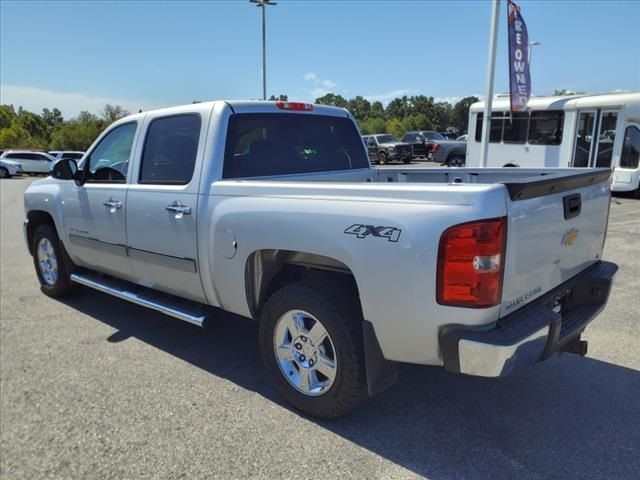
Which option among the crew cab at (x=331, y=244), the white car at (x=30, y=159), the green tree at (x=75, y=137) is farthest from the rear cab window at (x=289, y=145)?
the green tree at (x=75, y=137)

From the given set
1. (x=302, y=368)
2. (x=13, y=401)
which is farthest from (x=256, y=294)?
(x=13, y=401)

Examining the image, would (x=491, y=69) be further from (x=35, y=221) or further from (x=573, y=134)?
(x=35, y=221)

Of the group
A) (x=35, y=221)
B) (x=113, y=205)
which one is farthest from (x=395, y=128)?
(x=113, y=205)

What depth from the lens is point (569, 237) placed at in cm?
281

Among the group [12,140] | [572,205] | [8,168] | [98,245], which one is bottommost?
[8,168]

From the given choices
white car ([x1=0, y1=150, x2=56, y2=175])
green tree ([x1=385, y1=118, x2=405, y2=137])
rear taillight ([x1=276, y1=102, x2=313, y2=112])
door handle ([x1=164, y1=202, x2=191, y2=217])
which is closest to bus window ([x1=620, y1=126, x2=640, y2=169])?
rear taillight ([x1=276, y1=102, x2=313, y2=112])

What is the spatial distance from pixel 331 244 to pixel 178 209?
1.41 metres

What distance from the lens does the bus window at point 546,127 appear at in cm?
1416

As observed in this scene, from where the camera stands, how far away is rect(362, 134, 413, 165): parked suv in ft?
89.2

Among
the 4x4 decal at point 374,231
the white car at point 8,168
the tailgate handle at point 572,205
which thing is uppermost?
the tailgate handle at point 572,205

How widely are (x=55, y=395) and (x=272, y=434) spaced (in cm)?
162

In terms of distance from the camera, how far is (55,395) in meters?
3.40

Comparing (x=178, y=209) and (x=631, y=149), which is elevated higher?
(x=631, y=149)

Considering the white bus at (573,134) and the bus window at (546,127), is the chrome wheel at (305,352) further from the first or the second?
the bus window at (546,127)
